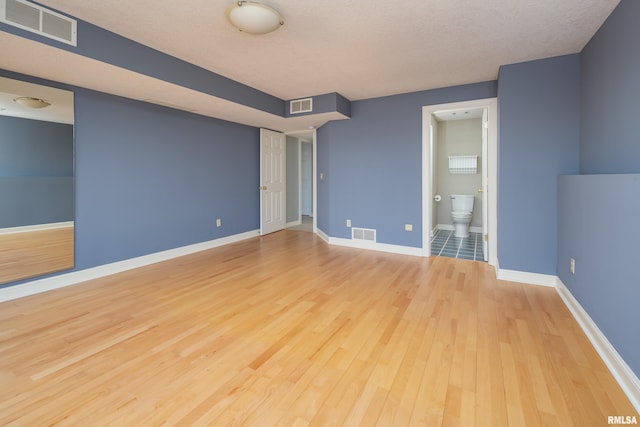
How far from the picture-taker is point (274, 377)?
175 cm

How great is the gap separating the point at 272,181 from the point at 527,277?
4.55m

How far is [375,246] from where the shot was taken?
4895 mm

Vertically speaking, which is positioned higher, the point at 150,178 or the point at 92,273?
the point at 150,178

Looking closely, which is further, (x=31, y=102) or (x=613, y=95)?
(x=31, y=102)

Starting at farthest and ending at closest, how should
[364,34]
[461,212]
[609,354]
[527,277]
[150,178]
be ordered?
[461,212] → [150,178] → [527,277] → [364,34] → [609,354]

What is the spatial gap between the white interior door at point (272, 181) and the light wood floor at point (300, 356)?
9.46ft

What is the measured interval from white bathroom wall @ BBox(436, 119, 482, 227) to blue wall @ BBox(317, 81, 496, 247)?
228 centimetres

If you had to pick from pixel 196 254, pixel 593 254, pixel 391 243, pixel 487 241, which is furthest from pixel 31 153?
pixel 487 241

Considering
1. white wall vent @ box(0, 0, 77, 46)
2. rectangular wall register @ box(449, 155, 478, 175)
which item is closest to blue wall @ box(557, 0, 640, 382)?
rectangular wall register @ box(449, 155, 478, 175)

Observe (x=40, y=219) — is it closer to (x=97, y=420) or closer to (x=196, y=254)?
(x=196, y=254)

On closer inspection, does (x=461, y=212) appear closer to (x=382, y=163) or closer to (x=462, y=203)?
(x=462, y=203)

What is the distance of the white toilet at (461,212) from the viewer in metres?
5.74

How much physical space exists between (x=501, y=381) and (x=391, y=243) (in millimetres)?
3076

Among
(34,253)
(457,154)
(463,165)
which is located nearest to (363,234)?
(463,165)
